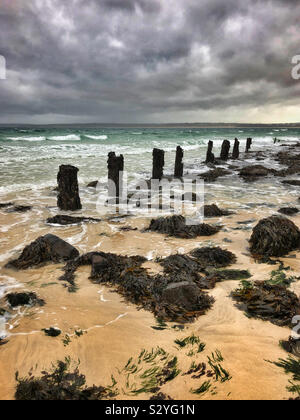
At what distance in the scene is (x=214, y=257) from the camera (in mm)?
4746

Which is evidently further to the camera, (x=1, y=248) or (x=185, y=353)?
(x=1, y=248)

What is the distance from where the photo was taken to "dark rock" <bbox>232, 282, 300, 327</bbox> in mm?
3115

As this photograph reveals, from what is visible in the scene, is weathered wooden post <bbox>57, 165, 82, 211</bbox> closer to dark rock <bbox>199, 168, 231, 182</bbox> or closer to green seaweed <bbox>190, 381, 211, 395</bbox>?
green seaweed <bbox>190, 381, 211, 395</bbox>

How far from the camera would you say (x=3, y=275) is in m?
4.35

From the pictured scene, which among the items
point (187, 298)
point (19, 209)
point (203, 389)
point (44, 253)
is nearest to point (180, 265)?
point (187, 298)

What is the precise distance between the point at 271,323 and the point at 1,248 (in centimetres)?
512

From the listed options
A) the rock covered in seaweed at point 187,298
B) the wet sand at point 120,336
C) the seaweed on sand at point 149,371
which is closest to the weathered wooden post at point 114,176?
the wet sand at point 120,336

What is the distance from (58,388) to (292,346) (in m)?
2.18

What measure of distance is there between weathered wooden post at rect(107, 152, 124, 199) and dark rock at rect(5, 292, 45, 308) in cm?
671

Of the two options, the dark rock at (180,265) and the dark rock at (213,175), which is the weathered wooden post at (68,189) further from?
the dark rock at (213,175)

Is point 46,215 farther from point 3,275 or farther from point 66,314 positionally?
point 66,314

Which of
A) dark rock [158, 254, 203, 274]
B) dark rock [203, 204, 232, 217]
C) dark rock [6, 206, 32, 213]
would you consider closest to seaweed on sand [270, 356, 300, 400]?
dark rock [158, 254, 203, 274]

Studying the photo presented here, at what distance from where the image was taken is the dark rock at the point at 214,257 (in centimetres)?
461

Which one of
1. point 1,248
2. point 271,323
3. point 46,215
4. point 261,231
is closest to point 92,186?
point 46,215
